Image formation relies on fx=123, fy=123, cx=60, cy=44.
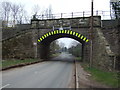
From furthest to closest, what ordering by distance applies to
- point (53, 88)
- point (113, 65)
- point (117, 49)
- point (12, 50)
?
point (12, 50) → point (117, 49) → point (113, 65) → point (53, 88)

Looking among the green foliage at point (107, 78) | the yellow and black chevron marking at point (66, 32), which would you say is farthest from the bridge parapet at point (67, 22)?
the green foliage at point (107, 78)

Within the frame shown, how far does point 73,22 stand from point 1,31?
16668 millimetres

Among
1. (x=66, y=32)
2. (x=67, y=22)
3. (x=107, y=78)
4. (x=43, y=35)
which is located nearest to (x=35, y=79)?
(x=107, y=78)

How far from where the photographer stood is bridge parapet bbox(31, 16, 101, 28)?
19353mm

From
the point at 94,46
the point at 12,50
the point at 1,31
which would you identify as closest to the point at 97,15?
the point at 94,46

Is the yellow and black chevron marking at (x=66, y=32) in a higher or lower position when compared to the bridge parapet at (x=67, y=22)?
lower

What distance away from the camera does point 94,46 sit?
17953 mm

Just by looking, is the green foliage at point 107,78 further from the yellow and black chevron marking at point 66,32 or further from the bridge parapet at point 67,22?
the bridge parapet at point 67,22

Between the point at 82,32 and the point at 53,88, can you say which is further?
the point at 82,32

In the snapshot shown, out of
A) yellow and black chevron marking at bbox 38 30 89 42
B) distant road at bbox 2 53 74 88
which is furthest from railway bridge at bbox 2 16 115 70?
distant road at bbox 2 53 74 88

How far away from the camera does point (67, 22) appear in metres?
20.7

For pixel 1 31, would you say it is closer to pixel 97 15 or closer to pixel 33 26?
pixel 33 26

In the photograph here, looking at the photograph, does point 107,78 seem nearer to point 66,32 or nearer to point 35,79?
point 35,79

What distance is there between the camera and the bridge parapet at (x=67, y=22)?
19.4 meters
